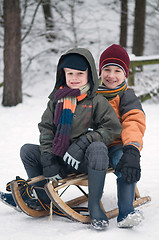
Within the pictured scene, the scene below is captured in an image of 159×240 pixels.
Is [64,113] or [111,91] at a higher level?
[111,91]

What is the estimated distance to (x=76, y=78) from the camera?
228cm

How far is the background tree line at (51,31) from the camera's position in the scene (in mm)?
6895

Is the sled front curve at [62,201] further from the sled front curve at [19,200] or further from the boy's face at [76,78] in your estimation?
the boy's face at [76,78]

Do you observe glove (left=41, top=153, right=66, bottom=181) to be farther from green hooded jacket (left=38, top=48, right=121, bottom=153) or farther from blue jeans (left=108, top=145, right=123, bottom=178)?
blue jeans (left=108, top=145, right=123, bottom=178)

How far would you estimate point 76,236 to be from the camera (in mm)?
1912

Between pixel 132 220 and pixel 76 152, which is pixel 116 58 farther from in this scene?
pixel 132 220

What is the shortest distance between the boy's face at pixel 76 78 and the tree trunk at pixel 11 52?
4.92 meters

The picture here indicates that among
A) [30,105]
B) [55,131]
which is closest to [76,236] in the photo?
[55,131]

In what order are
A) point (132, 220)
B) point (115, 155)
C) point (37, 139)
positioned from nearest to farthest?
point (132, 220) < point (115, 155) < point (37, 139)

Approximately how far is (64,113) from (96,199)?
0.61 metres

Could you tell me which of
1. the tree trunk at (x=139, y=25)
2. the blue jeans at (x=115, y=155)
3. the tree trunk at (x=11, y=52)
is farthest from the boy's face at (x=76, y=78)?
the tree trunk at (x=139, y=25)

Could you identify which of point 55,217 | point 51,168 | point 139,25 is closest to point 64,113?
point 51,168

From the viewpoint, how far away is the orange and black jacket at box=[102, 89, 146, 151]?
2.20 m

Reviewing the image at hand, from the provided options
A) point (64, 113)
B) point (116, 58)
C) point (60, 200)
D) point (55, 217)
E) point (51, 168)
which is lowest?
point (55, 217)
